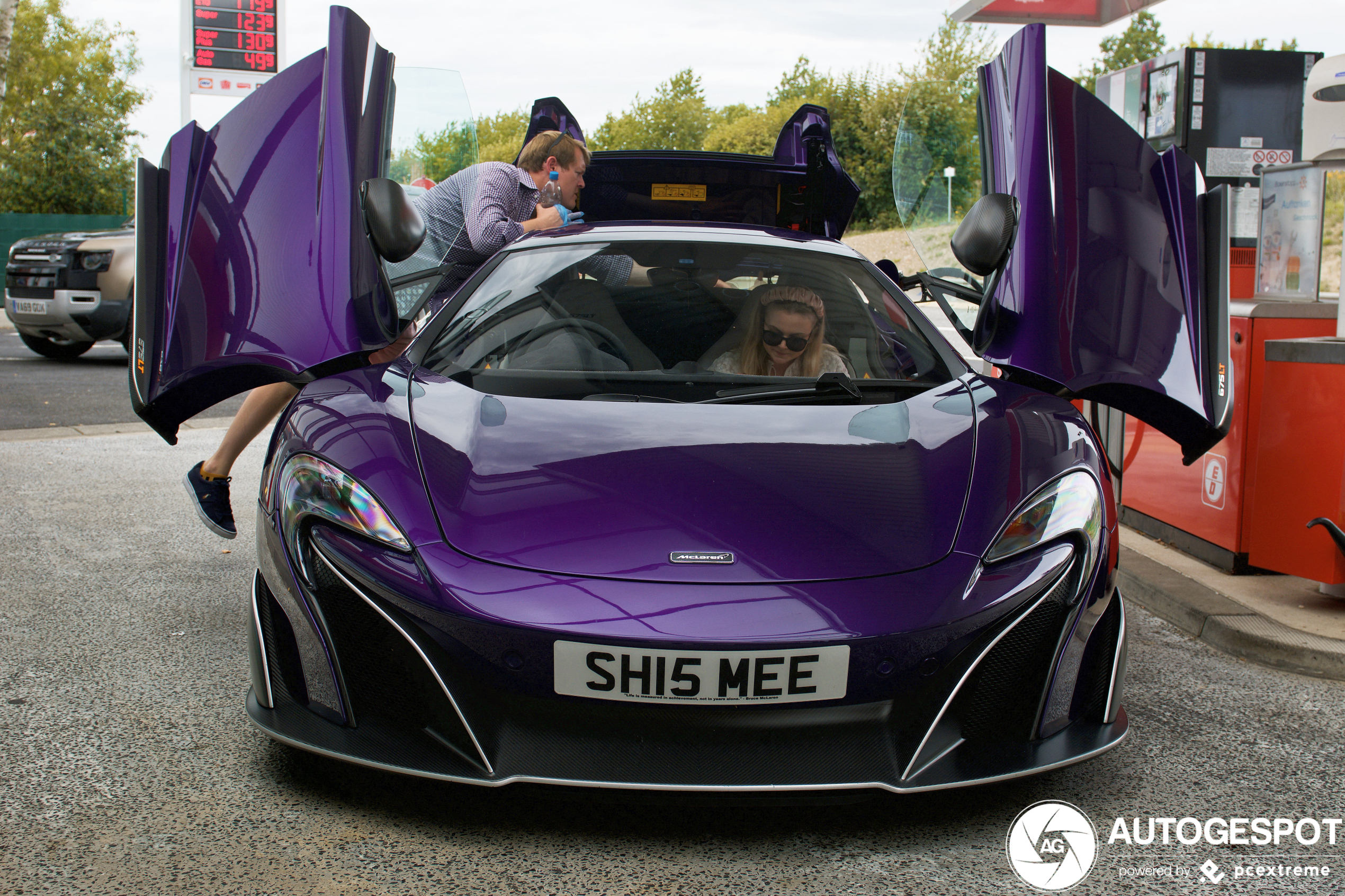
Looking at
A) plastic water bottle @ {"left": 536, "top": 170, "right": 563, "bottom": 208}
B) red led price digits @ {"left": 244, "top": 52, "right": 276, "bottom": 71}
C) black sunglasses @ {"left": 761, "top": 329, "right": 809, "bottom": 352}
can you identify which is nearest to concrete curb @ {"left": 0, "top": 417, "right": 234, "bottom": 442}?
plastic water bottle @ {"left": 536, "top": 170, "right": 563, "bottom": 208}

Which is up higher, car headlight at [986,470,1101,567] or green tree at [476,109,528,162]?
green tree at [476,109,528,162]

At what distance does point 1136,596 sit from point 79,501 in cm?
447

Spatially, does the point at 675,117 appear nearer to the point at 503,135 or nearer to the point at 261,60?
the point at 503,135

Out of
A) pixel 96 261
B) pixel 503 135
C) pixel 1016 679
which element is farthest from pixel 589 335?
pixel 503 135

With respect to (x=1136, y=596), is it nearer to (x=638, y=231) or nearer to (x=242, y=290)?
(x=638, y=231)

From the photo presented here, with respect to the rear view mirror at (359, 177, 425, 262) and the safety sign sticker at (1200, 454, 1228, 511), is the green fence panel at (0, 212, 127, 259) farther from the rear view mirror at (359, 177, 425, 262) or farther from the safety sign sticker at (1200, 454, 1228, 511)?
the safety sign sticker at (1200, 454, 1228, 511)

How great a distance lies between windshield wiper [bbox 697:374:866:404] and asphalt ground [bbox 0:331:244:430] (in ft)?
12.7

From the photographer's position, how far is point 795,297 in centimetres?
307

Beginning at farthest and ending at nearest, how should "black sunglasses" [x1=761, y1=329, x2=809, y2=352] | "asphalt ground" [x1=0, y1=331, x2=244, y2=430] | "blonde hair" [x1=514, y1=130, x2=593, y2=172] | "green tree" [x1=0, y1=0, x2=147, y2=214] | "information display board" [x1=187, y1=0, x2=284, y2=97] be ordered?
1. "green tree" [x1=0, y1=0, x2=147, y2=214]
2. "information display board" [x1=187, y1=0, x2=284, y2=97]
3. "asphalt ground" [x1=0, y1=331, x2=244, y2=430]
4. "blonde hair" [x1=514, y1=130, x2=593, y2=172]
5. "black sunglasses" [x1=761, y1=329, x2=809, y2=352]

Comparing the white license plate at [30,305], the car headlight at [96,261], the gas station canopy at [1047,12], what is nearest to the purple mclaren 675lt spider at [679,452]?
the gas station canopy at [1047,12]

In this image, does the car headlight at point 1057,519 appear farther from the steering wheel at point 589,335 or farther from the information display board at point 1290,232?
the information display board at point 1290,232

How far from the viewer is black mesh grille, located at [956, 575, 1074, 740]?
195 centimetres

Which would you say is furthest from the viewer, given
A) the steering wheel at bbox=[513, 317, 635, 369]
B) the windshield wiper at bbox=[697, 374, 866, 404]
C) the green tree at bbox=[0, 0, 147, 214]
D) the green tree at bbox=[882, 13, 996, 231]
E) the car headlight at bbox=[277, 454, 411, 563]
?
the green tree at bbox=[0, 0, 147, 214]

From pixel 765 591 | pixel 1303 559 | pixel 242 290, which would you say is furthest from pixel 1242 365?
pixel 242 290
